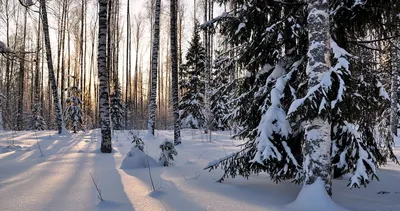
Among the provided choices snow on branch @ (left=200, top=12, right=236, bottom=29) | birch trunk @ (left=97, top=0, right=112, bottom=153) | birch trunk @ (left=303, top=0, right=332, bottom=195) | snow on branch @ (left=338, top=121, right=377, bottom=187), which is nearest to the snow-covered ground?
birch trunk @ (left=303, top=0, right=332, bottom=195)

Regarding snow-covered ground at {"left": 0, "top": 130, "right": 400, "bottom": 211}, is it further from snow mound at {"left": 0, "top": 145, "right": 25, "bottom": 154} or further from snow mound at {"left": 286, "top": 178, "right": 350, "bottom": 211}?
snow mound at {"left": 0, "top": 145, "right": 25, "bottom": 154}

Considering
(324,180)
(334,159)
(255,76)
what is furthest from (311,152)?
(255,76)

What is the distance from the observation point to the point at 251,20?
481cm

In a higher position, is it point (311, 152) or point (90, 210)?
point (311, 152)

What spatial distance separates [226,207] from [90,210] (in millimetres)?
1475

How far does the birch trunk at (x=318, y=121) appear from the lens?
349 centimetres

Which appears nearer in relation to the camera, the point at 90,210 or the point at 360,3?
the point at 90,210

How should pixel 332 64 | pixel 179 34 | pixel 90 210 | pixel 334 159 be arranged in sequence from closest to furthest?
pixel 90 210, pixel 332 64, pixel 334 159, pixel 179 34

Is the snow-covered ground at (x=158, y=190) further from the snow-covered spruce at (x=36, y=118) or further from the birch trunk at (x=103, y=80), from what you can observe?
the snow-covered spruce at (x=36, y=118)

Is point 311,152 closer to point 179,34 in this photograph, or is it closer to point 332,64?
point 332,64

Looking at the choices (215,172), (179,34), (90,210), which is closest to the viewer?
(90,210)

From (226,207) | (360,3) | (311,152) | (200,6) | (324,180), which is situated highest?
(200,6)

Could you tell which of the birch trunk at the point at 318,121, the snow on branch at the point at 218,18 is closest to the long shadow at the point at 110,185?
the birch trunk at the point at 318,121

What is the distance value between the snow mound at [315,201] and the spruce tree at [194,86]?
1597cm
